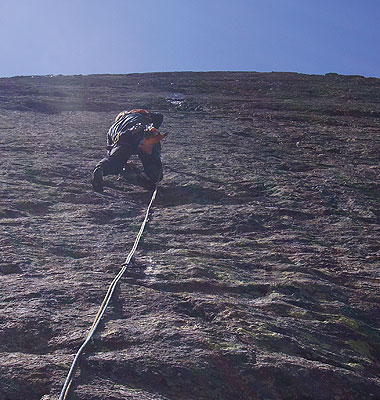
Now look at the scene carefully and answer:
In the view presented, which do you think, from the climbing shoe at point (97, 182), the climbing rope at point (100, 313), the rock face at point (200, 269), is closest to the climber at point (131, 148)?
the climbing shoe at point (97, 182)

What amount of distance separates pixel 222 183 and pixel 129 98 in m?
6.15

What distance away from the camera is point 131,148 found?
5820 millimetres

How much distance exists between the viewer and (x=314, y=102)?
34.1 ft

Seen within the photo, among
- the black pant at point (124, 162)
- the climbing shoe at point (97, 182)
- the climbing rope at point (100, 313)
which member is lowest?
the climbing rope at point (100, 313)

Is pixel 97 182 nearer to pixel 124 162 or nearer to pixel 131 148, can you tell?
pixel 124 162

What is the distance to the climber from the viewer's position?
5.41m

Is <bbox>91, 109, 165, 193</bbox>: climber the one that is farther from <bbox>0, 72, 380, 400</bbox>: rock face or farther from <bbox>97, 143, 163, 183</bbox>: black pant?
<bbox>0, 72, 380, 400</bbox>: rock face

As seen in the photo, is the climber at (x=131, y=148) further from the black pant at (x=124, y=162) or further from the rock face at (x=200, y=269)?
the rock face at (x=200, y=269)

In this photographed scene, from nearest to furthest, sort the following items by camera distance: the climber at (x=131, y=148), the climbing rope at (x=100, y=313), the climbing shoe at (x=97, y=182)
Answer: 1. the climbing rope at (x=100, y=313)
2. the climbing shoe at (x=97, y=182)
3. the climber at (x=131, y=148)

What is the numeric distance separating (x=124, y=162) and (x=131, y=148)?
239mm

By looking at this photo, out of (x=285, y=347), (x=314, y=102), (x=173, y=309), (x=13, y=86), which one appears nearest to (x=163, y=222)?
(x=173, y=309)

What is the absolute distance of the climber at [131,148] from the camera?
5.41 m

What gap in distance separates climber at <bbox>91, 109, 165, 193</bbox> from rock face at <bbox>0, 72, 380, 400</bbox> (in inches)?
7.0

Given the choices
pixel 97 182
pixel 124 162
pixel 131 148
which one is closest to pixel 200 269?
pixel 97 182
